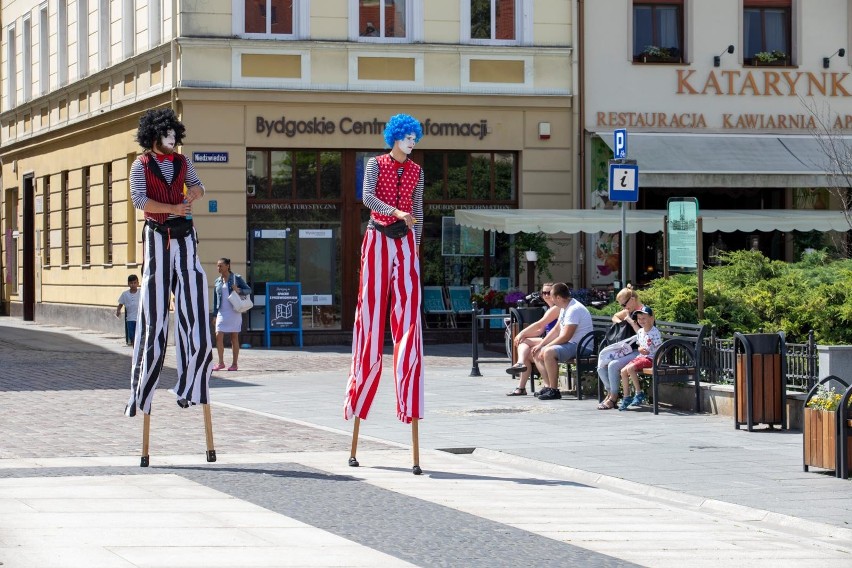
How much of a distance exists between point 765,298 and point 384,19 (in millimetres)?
13515

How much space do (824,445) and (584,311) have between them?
6627 millimetres

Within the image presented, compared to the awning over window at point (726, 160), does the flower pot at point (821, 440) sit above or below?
below

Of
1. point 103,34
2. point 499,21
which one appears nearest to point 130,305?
point 103,34

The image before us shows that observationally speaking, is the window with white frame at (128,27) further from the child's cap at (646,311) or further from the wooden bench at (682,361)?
the wooden bench at (682,361)

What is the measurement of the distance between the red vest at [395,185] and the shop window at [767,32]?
2003cm

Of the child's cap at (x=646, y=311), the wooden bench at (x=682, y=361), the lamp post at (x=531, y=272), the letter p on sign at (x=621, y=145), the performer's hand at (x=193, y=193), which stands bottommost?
the wooden bench at (x=682, y=361)

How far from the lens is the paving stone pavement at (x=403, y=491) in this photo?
7.57 meters

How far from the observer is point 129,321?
90.7 feet

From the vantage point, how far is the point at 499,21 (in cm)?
2861

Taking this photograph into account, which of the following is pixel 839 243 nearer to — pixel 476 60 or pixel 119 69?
pixel 476 60

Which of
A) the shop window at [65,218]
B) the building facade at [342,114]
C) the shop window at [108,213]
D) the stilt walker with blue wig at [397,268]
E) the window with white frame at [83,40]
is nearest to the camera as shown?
the stilt walker with blue wig at [397,268]

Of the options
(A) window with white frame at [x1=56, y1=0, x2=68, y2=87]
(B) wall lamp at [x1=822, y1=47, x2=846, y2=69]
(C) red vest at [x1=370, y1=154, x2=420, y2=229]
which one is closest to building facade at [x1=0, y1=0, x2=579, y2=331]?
(B) wall lamp at [x1=822, y1=47, x2=846, y2=69]

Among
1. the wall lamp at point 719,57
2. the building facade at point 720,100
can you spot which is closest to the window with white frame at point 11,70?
the building facade at point 720,100

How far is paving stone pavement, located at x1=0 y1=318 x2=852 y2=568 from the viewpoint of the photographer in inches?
298
